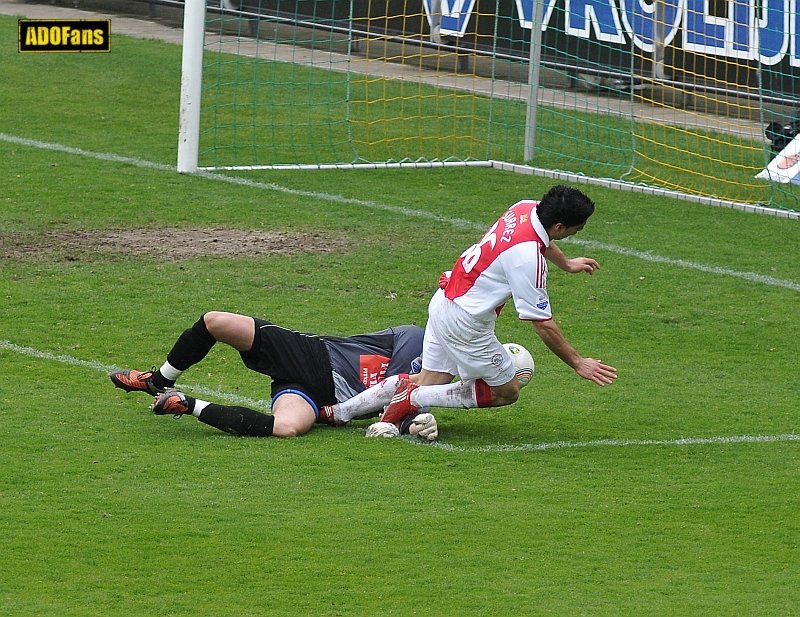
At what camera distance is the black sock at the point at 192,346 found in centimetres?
766

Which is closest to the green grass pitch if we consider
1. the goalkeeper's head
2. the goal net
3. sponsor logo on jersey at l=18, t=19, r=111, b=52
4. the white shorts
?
the white shorts

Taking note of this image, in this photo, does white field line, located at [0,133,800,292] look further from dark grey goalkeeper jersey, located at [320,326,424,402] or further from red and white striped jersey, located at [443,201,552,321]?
red and white striped jersey, located at [443,201,552,321]

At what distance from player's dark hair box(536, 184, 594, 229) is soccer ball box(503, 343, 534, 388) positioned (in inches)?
28.9

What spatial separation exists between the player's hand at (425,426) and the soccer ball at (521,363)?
522 mm

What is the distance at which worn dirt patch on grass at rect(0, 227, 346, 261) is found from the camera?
11.2 m

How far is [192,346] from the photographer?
768cm

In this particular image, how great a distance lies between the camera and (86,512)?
633cm

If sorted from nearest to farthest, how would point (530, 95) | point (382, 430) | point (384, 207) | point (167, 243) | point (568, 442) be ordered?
point (382, 430)
point (568, 442)
point (167, 243)
point (384, 207)
point (530, 95)

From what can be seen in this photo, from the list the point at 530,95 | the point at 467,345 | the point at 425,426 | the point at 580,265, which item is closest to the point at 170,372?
the point at 425,426

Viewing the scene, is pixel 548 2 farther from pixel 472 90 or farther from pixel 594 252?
pixel 594 252

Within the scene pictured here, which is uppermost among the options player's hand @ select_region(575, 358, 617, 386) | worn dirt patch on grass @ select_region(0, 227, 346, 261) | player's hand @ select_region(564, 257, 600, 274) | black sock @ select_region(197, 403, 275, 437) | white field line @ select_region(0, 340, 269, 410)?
player's hand @ select_region(564, 257, 600, 274)

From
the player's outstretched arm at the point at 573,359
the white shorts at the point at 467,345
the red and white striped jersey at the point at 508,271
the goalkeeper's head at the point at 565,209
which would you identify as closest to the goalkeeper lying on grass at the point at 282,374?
the white shorts at the point at 467,345

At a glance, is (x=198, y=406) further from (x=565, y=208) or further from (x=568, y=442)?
(x=565, y=208)

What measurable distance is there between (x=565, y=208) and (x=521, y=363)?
2.92 feet
